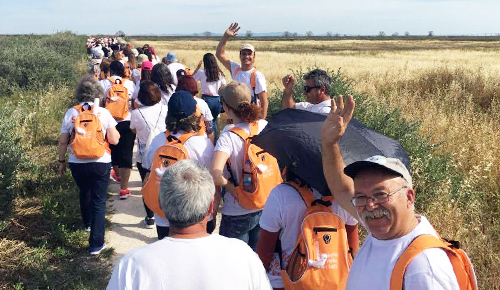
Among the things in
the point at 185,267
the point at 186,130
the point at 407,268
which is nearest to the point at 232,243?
the point at 185,267

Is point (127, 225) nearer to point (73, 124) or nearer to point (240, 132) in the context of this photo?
point (73, 124)

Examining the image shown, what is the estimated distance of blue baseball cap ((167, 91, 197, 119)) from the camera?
3.19 metres

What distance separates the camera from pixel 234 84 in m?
3.23

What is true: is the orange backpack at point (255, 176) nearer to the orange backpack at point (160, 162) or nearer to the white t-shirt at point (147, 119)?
the orange backpack at point (160, 162)

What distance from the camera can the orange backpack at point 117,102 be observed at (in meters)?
5.75

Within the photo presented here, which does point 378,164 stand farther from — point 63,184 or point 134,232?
point 63,184

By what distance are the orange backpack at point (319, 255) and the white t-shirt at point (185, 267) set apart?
18.0 inches

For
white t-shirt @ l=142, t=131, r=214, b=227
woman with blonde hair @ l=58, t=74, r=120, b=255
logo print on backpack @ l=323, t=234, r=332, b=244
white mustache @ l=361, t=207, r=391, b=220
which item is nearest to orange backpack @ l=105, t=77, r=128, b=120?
woman with blonde hair @ l=58, t=74, r=120, b=255

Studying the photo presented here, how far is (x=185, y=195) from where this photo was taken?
1.80m

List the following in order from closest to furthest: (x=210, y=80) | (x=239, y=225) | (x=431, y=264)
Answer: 1. (x=431, y=264)
2. (x=239, y=225)
3. (x=210, y=80)

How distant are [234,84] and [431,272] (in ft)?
→ 7.07

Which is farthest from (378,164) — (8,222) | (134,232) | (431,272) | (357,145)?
(8,222)

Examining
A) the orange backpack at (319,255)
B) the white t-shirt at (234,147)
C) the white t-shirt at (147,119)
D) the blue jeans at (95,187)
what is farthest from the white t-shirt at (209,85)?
the orange backpack at (319,255)

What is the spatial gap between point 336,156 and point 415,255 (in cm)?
83
